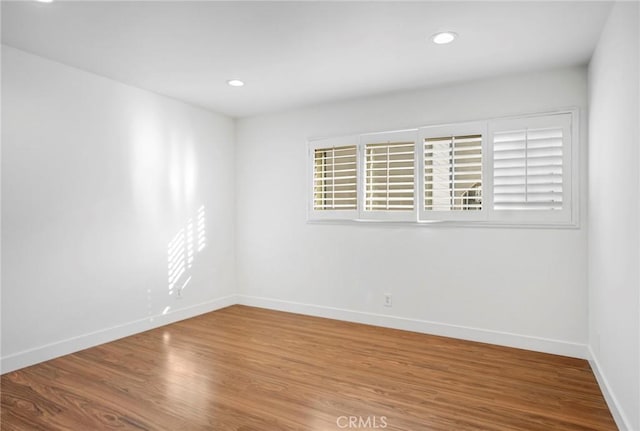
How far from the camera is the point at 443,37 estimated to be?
2.71 m

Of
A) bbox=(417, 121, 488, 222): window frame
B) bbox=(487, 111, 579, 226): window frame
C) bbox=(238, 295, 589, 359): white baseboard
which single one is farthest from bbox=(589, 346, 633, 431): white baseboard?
bbox=(417, 121, 488, 222): window frame

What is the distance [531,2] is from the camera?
7.44 feet

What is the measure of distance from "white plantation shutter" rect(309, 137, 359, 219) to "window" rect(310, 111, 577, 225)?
0.04 ft

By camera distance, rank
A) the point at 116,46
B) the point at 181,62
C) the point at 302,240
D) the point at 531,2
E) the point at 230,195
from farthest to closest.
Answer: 1. the point at 230,195
2. the point at 302,240
3. the point at 181,62
4. the point at 116,46
5. the point at 531,2

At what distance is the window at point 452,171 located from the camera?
11.7ft

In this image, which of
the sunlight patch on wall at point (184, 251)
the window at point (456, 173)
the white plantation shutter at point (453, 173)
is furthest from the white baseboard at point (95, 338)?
the white plantation shutter at point (453, 173)

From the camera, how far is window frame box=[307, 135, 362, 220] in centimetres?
423

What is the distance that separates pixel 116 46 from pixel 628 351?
3.78 meters

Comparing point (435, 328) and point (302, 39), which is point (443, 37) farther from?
point (435, 328)

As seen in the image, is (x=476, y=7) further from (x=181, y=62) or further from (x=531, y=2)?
(x=181, y=62)

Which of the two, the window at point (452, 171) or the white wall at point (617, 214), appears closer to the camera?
the white wall at point (617, 214)

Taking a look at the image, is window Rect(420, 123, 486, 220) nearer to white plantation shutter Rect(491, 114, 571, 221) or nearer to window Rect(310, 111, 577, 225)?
window Rect(310, 111, 577, 225)

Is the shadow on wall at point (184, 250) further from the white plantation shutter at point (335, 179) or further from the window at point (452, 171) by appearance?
the window at point (452, 171)

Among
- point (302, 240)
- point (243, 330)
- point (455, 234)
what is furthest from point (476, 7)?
point (243, 330)
